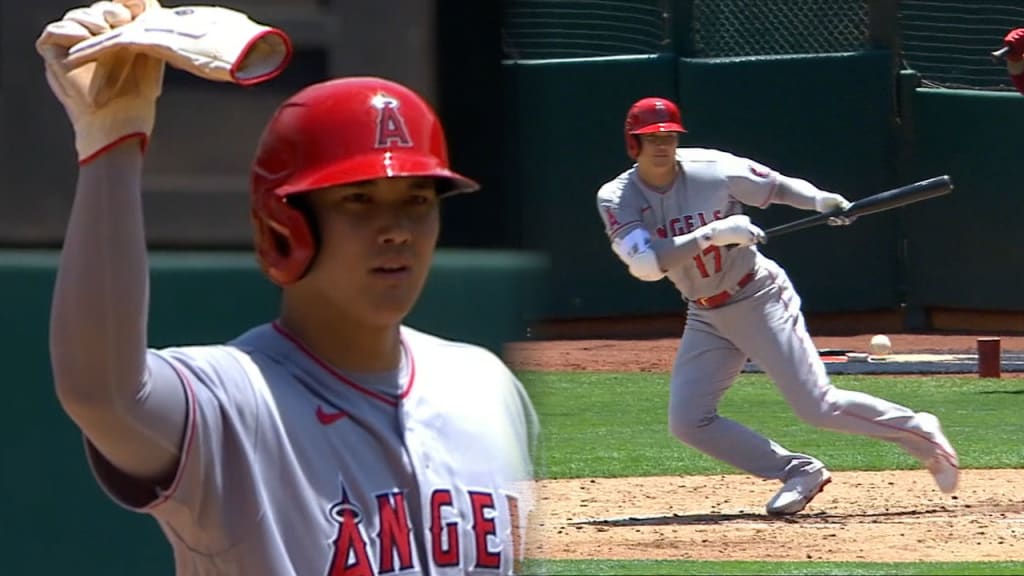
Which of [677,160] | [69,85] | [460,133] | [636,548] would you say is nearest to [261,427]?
[69,85]

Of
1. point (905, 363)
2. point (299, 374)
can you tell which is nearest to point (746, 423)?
point (905, 363)

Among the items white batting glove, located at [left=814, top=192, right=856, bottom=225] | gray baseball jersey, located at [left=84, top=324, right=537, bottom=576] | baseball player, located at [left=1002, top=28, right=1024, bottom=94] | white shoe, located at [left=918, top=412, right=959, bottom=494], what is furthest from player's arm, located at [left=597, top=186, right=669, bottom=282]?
gray baseball jersey, located at [left=84, top=324, right=537, bottom=576]

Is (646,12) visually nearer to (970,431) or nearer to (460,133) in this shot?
(970,431)

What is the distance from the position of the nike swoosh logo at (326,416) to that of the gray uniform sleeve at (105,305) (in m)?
0.20

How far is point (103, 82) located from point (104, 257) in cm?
13

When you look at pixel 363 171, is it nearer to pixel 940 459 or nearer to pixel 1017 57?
pixel 940 459

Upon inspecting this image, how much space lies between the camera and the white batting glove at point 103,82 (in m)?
1.36

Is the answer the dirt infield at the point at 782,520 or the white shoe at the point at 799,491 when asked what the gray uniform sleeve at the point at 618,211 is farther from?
the white shoe at the point at 799,491

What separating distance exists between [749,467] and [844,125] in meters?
7.05

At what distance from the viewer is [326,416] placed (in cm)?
157

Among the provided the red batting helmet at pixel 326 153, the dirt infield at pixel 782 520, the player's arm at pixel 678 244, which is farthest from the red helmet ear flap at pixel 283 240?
the player's arm at pixel 678 244

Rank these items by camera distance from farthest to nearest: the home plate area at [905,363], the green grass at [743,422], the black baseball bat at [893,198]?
1. the home plate area at [905,363]
2. the green grass at [743,422]
3. the black baseball bat at [893,198]

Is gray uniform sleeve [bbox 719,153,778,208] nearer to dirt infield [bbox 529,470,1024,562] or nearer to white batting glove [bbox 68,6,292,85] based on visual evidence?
dirt infield [bbox 529,470,1024,562]

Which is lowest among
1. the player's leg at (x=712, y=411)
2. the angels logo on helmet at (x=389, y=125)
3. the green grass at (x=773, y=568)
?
the green grass at (x=773, y=568)
